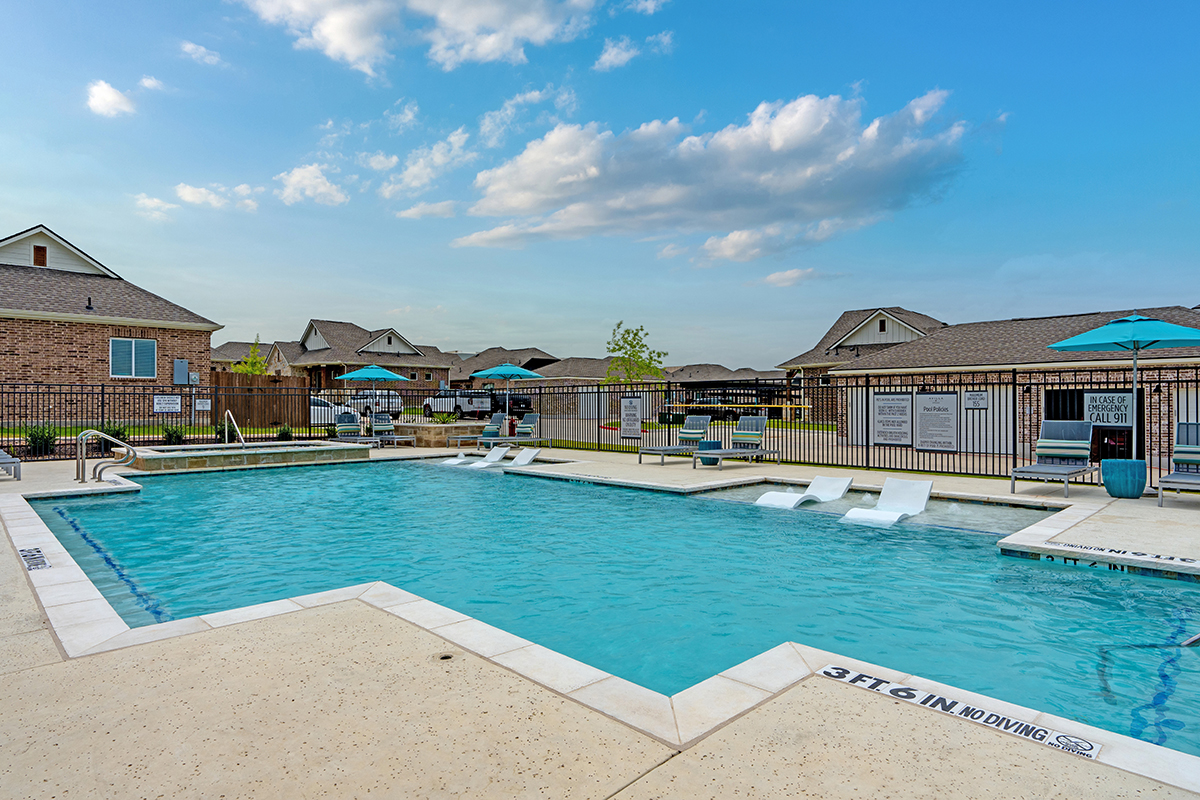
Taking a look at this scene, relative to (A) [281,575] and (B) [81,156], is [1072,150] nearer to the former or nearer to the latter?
(A) [281,575]

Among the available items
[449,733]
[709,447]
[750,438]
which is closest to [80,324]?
[709,447]

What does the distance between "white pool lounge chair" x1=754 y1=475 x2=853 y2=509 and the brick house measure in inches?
945

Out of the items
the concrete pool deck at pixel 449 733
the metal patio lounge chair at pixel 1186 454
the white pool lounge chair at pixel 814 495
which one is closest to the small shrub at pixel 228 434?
the white pool lounge chair at pixel 814 495

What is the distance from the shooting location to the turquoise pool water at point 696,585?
4.24m

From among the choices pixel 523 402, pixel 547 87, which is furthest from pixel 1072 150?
pixel 523 402

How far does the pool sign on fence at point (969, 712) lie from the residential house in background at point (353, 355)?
45114mm

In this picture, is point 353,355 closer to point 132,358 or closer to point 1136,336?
point 132,358

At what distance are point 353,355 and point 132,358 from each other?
2417 cm

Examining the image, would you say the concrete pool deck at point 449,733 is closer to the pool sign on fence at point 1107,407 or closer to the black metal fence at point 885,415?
the black metal fence at point 885,415

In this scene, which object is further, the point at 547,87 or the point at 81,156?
the point at 547,87

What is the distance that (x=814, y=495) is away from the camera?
10531mm

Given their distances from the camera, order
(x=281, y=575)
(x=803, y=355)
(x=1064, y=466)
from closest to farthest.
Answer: (x=281, y=575) < (x=1064, y=466) < (x=803, y=355)

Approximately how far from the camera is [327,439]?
21.7 m

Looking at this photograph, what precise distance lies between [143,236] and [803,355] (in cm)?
3298
